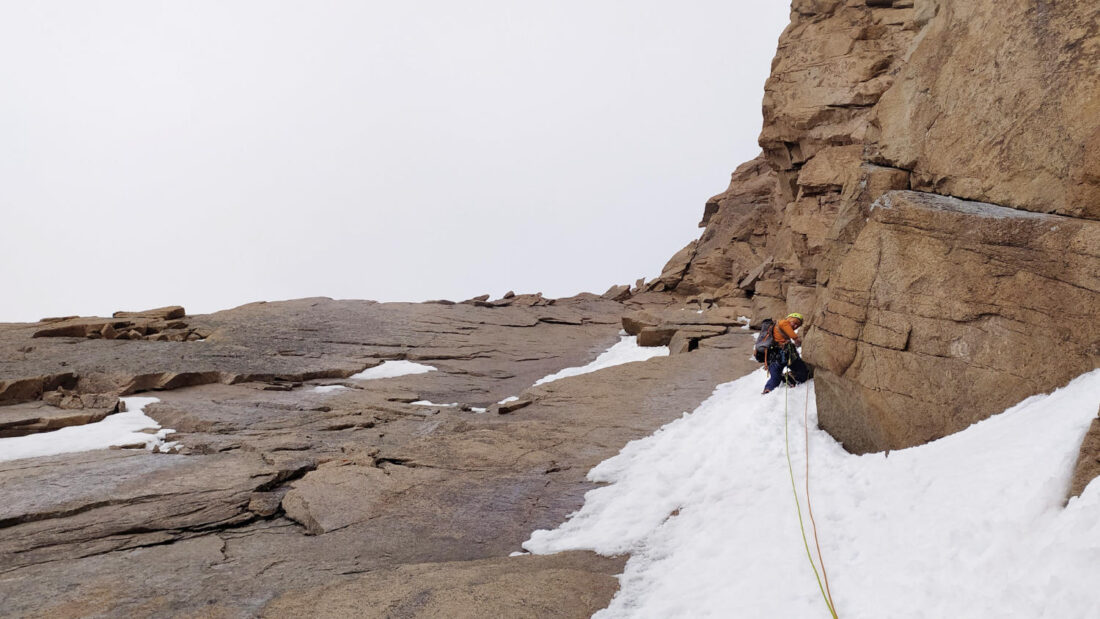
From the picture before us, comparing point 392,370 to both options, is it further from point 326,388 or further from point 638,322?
point 638,322

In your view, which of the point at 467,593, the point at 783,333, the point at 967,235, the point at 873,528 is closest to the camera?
the point at 873,528

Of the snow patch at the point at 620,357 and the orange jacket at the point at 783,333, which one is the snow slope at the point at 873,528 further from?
the snow patch at the point at 620,357

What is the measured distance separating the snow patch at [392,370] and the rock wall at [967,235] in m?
15.3

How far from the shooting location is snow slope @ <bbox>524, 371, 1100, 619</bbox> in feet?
12.9

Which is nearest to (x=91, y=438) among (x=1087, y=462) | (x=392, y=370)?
(x=392, y=370)

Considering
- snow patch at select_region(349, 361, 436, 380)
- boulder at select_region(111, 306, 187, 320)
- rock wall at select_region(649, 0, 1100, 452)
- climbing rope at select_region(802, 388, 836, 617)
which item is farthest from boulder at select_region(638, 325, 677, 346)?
boulder at select_region(111, 306, 187, 320)

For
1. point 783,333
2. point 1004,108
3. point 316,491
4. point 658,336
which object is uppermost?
point 1004,108

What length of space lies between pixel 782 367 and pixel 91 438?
14322 mm

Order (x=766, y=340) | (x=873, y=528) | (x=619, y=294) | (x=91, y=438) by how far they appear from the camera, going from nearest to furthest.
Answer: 1. (x=873, y=528)
2. (x=91, y=438)
3. (x=766, y=340)
4. (x=619, y=294)

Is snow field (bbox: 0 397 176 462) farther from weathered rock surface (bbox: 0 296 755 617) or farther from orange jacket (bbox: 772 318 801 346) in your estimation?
orange jacket (bbox: 772 318 801 346)

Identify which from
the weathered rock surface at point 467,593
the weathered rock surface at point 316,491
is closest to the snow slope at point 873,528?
the weathered rock surface at point 467,593

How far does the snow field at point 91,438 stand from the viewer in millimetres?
11273

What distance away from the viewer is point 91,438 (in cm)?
1209

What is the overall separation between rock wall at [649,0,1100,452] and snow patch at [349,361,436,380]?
50.3ft
